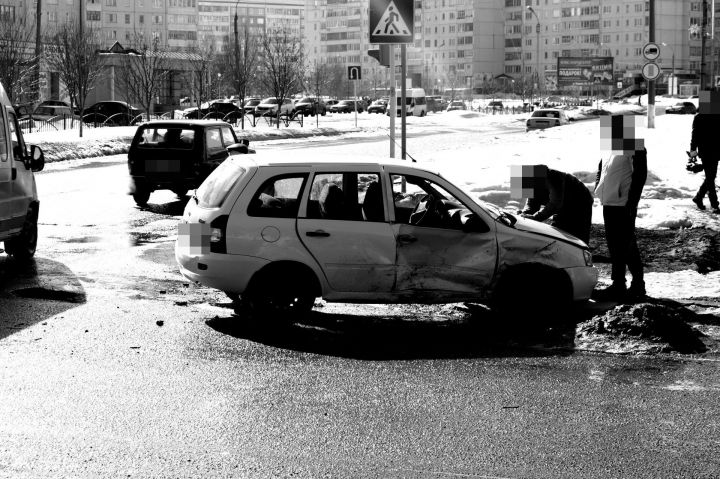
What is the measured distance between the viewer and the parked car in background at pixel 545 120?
56344 millimetres

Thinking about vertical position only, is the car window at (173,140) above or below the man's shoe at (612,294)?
above

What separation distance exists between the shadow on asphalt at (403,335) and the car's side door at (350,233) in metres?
0.38

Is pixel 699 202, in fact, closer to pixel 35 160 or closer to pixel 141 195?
pixel 141 195

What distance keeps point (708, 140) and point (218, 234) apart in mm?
9816

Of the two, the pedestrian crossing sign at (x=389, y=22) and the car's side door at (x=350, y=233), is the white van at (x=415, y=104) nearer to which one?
the pedestrian crossing sign at (x=389, y=22)

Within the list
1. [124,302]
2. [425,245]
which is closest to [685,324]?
[425,245]

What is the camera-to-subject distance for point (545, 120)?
56.5m

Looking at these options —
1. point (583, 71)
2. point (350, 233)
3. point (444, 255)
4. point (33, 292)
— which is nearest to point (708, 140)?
point (444, 255)

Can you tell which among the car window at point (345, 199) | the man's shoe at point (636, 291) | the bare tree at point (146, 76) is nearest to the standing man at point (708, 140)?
the man's shoe at point (636, 291)

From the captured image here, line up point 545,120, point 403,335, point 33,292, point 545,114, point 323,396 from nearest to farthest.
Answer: point 323,396 → point 403,335 → point 33,292 → point 545,120 → point 545,114

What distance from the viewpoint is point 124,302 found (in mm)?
9914

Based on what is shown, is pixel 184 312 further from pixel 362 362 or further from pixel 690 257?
pixel 690 257

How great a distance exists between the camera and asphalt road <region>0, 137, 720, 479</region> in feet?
17.7

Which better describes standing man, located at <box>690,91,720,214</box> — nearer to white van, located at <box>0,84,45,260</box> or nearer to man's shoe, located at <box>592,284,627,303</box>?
man's shoe, located at <box>592,284,627,303</box>
